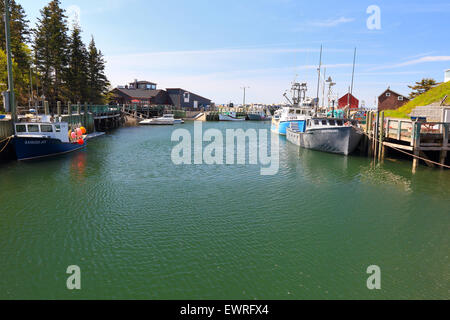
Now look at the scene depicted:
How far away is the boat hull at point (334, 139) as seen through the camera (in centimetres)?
3009

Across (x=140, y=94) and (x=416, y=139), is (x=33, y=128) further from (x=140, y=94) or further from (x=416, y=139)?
(x=140, y=94)

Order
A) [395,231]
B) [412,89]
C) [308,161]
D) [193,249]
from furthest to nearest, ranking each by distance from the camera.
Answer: [412,89]
[308,161]
[395,231]
[193,249]

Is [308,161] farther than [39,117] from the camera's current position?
Yes

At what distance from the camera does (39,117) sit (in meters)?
27.1

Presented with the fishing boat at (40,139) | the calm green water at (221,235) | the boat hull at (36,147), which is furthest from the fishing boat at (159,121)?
the calm green water at (221,235)

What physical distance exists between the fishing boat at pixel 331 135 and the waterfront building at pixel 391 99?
36671 millimetres

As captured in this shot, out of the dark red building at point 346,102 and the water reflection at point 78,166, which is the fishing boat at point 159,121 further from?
the dark red building at point 346,102

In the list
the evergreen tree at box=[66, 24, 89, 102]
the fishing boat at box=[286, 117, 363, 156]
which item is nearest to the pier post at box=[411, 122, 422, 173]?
the fishing boat at box=[286, 117, 363, 156]

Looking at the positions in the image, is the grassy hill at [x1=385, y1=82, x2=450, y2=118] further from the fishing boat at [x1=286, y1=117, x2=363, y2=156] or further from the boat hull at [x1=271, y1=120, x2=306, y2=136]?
the boat hull at [x1=271, y1=120, x2=306, y2=136]

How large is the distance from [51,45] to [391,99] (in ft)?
216
